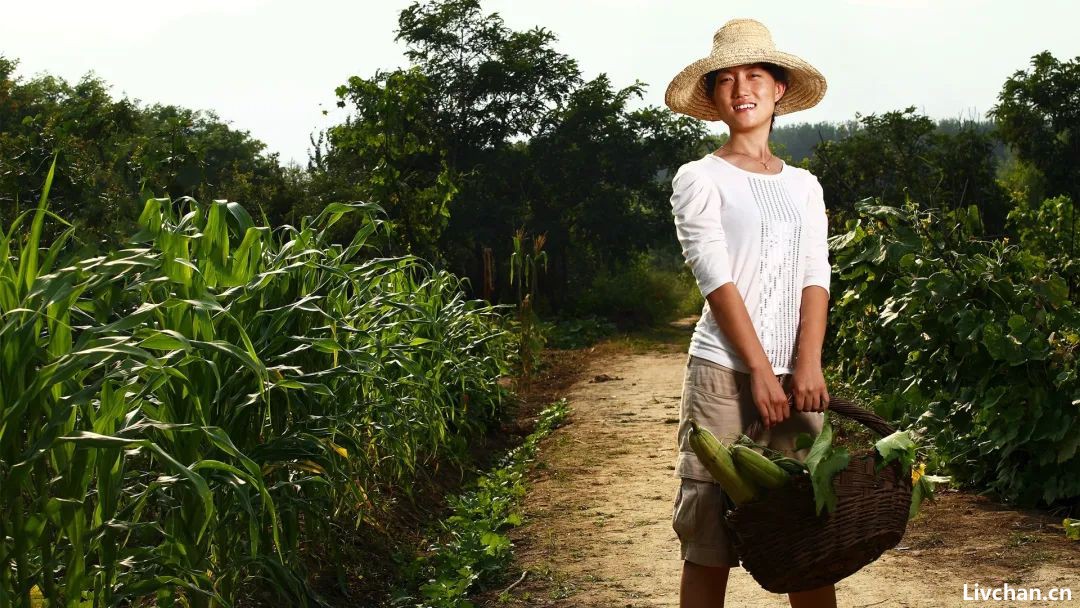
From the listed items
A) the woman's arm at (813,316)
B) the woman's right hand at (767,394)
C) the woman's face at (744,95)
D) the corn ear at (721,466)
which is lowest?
the corn ear at (721,466)

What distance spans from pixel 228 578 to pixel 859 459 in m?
1.62

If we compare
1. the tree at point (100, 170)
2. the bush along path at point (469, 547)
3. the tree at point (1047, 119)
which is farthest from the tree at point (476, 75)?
the bush along path at point (469, 547)

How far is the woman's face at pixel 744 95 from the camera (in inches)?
108

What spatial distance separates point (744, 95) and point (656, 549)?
7.44 ft

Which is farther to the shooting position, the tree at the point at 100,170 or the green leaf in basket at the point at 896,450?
the tree at the point at 100,170

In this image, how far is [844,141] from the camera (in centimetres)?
2433

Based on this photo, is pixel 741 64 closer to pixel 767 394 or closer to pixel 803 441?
pixel 767 394

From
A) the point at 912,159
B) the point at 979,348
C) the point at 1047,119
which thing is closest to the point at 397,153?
the point at 979,348

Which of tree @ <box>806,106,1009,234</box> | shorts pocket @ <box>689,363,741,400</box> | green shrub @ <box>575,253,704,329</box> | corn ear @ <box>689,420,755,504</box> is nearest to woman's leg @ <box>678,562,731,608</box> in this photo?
corn ear @ <box>689,420,755,504</box>

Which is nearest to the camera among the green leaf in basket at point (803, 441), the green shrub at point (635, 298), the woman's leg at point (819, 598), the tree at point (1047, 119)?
the green leaf in basket at point (803, 441)

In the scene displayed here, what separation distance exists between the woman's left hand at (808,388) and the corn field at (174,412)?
115 centimetres

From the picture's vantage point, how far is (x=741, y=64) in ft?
9.07

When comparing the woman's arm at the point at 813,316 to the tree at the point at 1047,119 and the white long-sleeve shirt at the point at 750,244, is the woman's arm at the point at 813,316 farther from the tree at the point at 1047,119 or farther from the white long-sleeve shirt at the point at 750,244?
the tree at the point at 1047,119

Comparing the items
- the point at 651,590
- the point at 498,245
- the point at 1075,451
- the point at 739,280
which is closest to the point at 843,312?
the point at 1075,451
